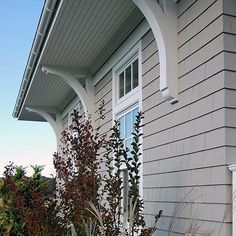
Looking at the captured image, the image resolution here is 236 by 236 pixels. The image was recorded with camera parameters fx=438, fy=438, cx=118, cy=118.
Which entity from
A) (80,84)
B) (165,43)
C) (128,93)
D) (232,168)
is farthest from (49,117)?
(232,168)

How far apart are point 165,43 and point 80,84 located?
3.52 metres

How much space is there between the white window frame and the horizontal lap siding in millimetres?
452

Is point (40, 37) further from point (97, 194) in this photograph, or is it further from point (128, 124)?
point (97, 194)

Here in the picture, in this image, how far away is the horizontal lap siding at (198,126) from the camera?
10.3 feet

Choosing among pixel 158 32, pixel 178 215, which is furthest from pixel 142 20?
pixel 178 215

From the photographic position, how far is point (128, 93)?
5516 mm

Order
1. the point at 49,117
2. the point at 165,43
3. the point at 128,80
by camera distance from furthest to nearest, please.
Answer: the point at 49,117
the point at 128,80
the point at 165,43

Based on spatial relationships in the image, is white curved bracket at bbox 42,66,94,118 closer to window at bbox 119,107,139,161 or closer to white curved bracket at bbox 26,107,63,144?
window at bbox 119,107,139,161

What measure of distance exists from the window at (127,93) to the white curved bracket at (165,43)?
43.5 inches

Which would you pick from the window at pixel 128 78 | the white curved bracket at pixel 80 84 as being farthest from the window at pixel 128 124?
the white curved bracket at pixel 80 84

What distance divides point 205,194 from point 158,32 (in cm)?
146

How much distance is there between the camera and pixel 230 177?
119 inches

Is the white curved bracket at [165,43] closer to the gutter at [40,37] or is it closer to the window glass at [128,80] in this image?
the gutter at [40,37]

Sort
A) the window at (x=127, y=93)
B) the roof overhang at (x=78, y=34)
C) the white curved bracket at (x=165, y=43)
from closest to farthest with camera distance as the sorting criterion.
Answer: the white curved bracket at (x=165, y=43), the roof overhang at (x=78, y=34), the window at (x=127, y=93)
